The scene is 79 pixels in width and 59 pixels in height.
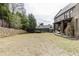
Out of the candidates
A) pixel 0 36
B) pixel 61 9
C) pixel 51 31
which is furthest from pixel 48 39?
pixel 0 36

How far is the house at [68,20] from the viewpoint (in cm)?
255

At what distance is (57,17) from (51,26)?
152 mm

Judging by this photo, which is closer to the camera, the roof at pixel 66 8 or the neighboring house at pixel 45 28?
the roof at pixel 66 8

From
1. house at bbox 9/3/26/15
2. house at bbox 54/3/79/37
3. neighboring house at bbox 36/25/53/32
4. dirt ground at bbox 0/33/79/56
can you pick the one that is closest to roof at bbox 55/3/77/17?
house at bbox 54/3/79/37

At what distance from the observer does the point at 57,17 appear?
2.62m

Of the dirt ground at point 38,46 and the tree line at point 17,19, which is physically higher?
the tree line at point 17,19

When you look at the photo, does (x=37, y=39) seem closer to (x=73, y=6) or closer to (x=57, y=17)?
(x=57, y=17)

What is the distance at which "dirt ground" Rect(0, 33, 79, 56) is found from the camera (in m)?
2.56

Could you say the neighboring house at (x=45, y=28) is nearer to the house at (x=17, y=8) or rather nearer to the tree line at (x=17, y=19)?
the tree line at (x=17, y=19)

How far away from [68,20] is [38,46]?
0.54 meters

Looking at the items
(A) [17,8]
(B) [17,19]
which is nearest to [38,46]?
(B) [17,19]

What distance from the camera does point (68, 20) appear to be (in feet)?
8.48

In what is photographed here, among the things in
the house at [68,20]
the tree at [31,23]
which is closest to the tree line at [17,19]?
the tree at [31,23]

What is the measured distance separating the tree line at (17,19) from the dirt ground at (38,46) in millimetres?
139
